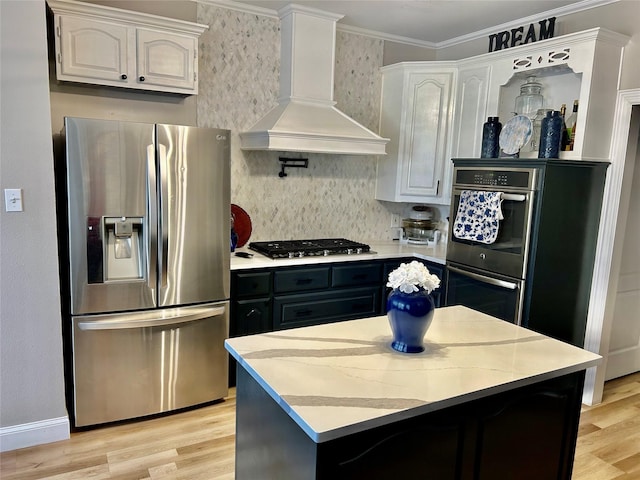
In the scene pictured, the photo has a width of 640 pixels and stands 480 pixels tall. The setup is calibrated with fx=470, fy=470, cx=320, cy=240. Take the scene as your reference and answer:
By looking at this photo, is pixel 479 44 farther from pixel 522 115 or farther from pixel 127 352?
pixel 127 352

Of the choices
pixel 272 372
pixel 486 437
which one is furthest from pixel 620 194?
pixel 272 372

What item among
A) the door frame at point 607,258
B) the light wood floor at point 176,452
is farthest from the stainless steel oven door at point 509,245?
the light wood floor at point 176,452

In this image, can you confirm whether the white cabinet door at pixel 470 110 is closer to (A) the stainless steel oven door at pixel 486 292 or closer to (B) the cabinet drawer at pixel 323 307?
(A) the stainless steel oven door at pixel 486 292

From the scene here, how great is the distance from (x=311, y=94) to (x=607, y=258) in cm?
237

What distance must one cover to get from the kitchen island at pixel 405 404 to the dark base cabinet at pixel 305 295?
130 centimetres

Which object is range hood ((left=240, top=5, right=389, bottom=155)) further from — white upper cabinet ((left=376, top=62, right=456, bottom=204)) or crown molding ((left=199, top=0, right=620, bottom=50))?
white upper cabinet ((left=376, top=62, right=456, bottom=204))

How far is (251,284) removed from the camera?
319 cm

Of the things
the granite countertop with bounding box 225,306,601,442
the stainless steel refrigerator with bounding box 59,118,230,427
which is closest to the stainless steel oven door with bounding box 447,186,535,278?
the granite countertop with bounding box 225,306,601,442

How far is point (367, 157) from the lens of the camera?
4.22 m

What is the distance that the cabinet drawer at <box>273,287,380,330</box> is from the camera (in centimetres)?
333

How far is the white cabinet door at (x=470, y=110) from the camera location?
141 inches

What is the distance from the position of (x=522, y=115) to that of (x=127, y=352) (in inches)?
118

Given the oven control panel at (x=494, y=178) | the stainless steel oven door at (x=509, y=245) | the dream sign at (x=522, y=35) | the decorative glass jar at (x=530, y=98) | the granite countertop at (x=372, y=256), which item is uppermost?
the dream sign at (x=522, y=35)

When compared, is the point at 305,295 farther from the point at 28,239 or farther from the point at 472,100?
the point at 472,100
